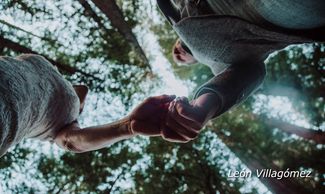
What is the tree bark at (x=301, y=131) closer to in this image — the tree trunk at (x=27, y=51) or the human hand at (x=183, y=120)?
the tree trunk at (x=27, y=51)

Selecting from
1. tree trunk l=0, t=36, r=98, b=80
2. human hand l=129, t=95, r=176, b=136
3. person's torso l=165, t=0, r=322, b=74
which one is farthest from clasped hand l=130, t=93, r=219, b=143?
tree trunk l=0, t=36, r=98, b=80

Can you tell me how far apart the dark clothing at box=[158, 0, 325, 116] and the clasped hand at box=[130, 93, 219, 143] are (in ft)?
1.07

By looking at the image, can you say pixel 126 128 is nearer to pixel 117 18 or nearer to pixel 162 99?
pixel 162 99

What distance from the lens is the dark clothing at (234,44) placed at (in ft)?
5.61

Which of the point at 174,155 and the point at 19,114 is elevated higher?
the point at 19,114

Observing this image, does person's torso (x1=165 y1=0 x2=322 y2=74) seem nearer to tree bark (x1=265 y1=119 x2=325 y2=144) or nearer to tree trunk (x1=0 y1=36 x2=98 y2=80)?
tree bark (x1=265 y1=119 x2=325 y2=144)

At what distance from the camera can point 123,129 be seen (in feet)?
5.99

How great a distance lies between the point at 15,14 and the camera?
5711mm

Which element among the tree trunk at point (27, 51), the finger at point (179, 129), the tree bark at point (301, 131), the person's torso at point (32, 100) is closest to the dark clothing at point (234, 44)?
the finger at point (179, 129)

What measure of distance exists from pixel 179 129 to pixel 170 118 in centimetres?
7

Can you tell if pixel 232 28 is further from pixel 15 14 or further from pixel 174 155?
pixel 174 155

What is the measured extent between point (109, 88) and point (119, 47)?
0.89 metres

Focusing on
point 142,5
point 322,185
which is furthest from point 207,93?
point 142,5

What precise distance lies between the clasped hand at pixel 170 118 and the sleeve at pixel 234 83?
0.23 meters
